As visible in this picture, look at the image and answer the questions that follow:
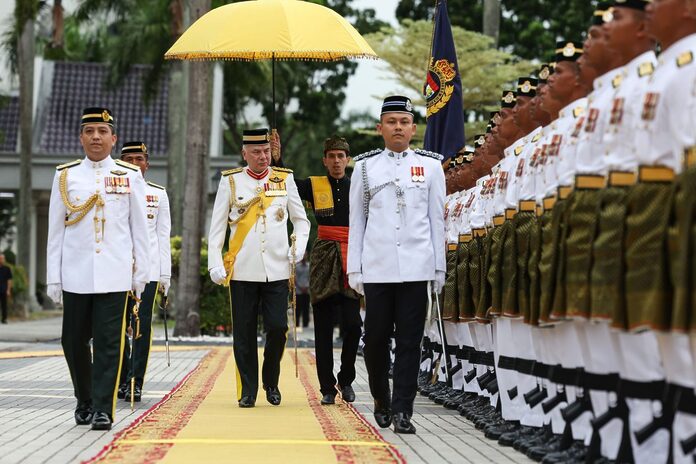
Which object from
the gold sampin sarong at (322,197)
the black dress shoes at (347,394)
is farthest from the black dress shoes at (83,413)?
the gold sampin sarong at (322,197)

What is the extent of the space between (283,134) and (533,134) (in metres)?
49.5

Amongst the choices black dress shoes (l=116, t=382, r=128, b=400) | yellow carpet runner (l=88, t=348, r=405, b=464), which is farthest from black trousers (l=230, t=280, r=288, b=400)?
black dress shoes (l=116, t=382, r=128, b=400)

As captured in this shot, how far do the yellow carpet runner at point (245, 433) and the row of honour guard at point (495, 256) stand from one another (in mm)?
352

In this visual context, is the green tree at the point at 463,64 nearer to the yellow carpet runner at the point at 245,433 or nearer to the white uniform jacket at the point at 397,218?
the yellow carpet runner at the point at 245,433

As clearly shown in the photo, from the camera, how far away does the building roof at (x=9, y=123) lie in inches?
1834

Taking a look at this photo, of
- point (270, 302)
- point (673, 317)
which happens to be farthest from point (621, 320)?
point (270, 302)

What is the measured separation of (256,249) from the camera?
11.4m

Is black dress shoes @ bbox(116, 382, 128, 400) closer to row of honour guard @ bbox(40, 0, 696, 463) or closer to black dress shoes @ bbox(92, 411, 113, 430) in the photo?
row of honour guard @ bbox(40, 0, 696, 463)

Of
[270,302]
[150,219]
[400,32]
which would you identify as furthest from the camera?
[400,32]

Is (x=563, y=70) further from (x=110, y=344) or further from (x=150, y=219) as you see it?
(x=150, y=219)

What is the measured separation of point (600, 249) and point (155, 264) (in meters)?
5.84

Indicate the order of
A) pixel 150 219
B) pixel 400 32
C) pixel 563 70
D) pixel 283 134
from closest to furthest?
pixel 563 70
pixel 150 219
pixel 400 32
pixel 283 134

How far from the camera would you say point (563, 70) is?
8344 millimetres

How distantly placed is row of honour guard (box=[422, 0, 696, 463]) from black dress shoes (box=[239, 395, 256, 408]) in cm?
203
